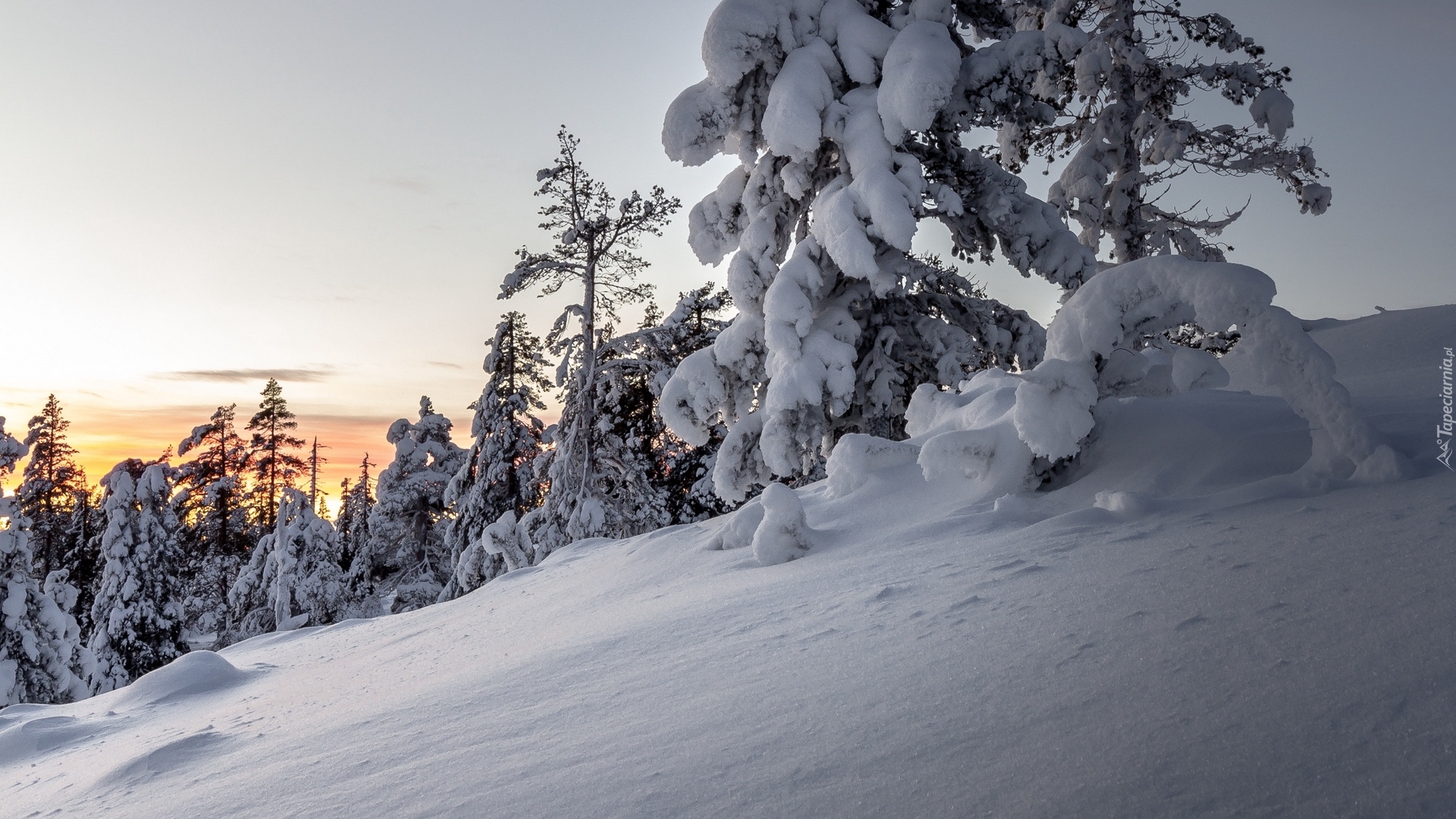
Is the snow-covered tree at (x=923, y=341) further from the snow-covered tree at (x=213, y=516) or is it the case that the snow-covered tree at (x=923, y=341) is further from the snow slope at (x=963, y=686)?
the snow-covered tree at (x=213, y=516)

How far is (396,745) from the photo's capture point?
290 cm

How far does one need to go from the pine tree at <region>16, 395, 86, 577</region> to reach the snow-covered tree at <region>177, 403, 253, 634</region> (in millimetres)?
4782

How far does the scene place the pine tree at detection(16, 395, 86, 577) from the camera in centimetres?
3512

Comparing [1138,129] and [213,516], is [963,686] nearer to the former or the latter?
[1138,129]

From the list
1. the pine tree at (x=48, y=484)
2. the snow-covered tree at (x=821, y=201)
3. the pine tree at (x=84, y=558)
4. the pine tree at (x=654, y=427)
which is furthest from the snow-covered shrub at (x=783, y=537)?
the pine tree at (x=48, y=484)

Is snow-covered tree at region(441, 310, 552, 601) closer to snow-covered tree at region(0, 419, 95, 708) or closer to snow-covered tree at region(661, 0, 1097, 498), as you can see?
snow-covered tree at region(0, 419, 95, 708)

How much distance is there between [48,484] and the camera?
36.1 metres

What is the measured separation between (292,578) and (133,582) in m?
4.44

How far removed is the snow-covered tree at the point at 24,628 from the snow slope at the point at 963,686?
16643mm

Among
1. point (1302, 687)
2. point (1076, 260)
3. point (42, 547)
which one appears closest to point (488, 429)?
point (1076, 260)

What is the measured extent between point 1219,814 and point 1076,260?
8603mm

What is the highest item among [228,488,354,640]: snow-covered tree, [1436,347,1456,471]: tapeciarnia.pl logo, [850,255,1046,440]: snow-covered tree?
[850,255,1046,440]: snow-covered tree

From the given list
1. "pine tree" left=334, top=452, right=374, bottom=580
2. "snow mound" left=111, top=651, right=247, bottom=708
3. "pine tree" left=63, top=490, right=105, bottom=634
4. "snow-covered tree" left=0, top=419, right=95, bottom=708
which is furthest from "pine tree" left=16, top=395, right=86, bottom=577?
"snow mound" left=111, top=651, right=247, bottom=708

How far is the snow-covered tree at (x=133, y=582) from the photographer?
2347cm
